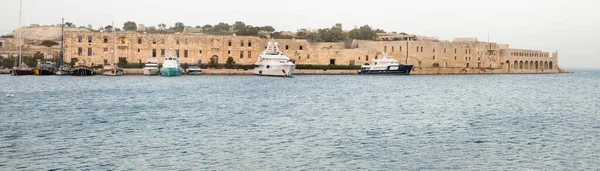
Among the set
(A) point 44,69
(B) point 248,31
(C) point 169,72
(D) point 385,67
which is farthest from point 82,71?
(B) point 248,31

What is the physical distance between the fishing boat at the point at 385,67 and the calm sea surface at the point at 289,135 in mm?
46835

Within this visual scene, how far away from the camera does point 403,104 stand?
122 ft

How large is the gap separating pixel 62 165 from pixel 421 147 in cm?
992

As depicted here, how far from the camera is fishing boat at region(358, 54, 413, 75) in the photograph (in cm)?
8525

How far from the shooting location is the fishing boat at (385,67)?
280 ft

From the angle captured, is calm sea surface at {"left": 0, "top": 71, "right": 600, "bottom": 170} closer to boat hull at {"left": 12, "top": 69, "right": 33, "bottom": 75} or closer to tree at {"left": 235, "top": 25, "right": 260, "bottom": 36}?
boat hull at {"left": 12, "top": 69, "right": 33, "bottom": 75}

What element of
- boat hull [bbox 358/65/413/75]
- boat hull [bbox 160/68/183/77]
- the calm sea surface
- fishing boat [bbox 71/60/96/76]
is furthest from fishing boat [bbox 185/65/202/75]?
the calm sea surface

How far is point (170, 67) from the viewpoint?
7000 centimetres

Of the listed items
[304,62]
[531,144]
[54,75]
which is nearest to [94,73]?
[54,75]

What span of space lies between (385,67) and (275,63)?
18.2 meters

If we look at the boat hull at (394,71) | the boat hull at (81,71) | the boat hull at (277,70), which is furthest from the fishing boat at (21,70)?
the boat hull at (394,71)

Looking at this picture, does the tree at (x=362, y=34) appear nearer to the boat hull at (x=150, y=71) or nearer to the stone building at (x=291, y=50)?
the stone building at (x=291, y=50)

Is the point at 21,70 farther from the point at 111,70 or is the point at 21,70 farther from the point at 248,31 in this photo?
the point at 248,31

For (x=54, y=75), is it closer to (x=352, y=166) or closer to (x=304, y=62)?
(x=304, y=62)
